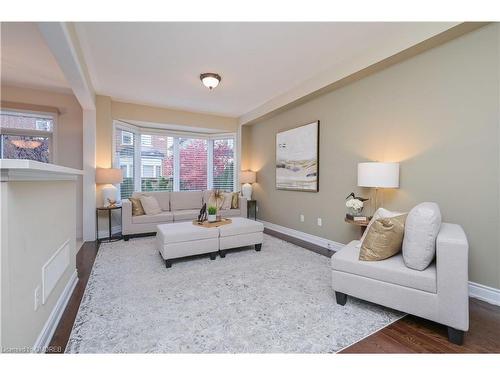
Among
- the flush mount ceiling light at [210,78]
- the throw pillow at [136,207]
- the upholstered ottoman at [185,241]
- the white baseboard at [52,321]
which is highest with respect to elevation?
the flush mount ceiling light at [210,78]

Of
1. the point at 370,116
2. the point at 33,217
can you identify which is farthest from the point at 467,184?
the point at 33,217

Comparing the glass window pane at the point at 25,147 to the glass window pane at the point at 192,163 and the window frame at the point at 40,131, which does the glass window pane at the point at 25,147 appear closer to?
the window frame at the point at 40,131

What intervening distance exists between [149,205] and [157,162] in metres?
1.67

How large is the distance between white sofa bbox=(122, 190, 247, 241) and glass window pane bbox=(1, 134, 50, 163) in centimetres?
166

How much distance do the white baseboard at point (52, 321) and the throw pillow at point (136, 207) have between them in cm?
207

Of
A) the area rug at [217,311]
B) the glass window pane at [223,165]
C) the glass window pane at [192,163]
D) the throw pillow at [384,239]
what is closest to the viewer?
the area rug at [217,311]

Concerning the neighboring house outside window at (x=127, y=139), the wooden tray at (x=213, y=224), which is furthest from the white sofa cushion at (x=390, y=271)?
the neighboring house outside window at (x=127, y=139)

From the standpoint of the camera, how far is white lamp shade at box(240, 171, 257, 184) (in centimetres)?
563

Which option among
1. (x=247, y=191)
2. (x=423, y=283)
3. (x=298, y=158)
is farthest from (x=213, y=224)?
(x=423, y=283)

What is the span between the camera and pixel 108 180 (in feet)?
13.8

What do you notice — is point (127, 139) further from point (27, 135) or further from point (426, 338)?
point (426, 338)

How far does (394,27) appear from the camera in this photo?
244cm

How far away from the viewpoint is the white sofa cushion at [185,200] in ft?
16.5

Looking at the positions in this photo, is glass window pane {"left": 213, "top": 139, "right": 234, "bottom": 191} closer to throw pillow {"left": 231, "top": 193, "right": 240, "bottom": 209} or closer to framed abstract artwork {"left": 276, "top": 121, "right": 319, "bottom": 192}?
throw pillow {"left": 231, "top": 193, "right": 240, "bottom": 209}
